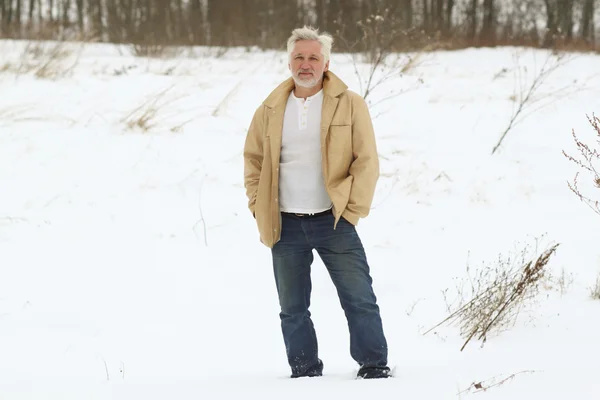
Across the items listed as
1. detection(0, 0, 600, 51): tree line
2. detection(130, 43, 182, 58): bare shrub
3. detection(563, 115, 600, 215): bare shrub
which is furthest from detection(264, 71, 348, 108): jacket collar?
detection(130, 43, 182, 58): bare shrub

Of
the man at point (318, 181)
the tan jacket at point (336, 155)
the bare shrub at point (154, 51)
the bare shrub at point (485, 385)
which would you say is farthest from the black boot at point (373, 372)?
the bare shrub at point (154, 51)

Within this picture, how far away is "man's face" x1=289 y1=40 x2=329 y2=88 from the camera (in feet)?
9.82

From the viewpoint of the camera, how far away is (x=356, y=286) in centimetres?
310

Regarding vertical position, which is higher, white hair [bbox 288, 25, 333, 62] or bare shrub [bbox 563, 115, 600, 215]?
white hair [bbox 288, 25, 333, 62]

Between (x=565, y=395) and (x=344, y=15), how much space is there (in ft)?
52.8

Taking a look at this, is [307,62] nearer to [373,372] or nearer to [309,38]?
[309,38]

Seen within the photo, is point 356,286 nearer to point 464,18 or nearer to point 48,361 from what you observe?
point 48,361

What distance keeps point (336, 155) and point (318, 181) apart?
0.48ft

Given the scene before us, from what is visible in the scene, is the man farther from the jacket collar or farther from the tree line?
the tree line

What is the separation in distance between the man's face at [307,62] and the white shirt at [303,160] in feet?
0.33

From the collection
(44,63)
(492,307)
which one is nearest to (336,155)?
(492,307)

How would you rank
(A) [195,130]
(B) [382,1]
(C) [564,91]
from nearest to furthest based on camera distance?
1. (A) [195,130]
2. (C) [564,91]
3. (B) [382,1]

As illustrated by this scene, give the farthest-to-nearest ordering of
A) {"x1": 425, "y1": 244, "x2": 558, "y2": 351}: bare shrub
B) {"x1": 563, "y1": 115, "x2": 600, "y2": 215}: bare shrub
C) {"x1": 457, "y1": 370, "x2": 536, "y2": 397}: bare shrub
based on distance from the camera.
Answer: {"x1": 425, "y1": 244, "x2": 558, "y2": 351}: bare shrub → {"x1": 563, "y1": 115, "x2": 600, "y2": 215}: bare shrub → {"x1": 457, "y1": 370, "x2": 536, "y2": 397}: bare shrub

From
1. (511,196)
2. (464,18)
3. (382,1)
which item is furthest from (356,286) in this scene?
(464,18)
